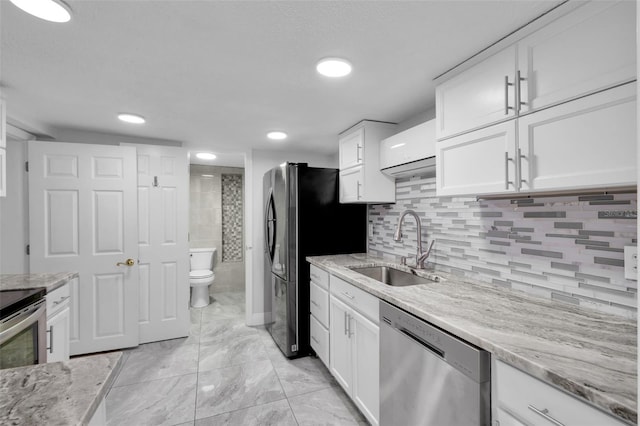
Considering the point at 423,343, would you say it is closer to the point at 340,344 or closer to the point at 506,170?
the point at 506,170

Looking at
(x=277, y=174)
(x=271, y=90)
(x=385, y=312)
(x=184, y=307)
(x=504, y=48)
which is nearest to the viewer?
(x=504, y=48)

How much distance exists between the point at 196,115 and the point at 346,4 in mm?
1641

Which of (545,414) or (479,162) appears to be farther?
(479,162)

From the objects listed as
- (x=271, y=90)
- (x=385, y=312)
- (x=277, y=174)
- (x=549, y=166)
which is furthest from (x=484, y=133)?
(x=277, y=174)

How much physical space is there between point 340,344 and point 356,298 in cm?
46

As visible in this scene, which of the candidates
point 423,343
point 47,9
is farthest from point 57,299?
point 423,343

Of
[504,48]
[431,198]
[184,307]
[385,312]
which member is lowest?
[184,307]

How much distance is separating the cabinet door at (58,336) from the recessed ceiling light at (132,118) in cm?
144

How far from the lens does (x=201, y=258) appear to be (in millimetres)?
Result: 4543

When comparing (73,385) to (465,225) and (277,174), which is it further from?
(277,174)

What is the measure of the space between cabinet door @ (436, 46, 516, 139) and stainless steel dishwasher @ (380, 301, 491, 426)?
38.6 inches

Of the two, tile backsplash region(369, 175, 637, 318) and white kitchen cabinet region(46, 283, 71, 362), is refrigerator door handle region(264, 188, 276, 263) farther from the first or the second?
white kitchen cabinet region(46, 283, 71, 362)

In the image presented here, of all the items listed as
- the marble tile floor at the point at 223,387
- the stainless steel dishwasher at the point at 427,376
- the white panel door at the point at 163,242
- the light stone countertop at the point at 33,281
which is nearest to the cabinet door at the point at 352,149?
the stainless steel dishwasher at the point at 427,376

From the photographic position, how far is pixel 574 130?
1086 mm
